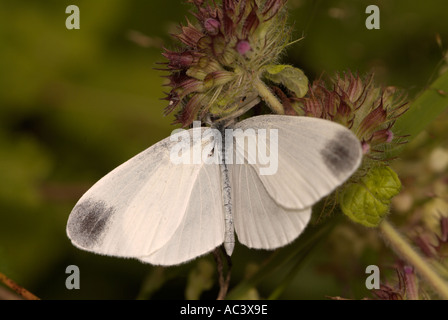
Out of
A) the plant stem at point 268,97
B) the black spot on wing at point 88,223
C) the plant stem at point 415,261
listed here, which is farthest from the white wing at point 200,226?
the plant stem at point 415,261

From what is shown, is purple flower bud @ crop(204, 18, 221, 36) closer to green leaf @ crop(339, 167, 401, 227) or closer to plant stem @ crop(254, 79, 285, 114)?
plant stem @ crop(254, 79, 285, 114)

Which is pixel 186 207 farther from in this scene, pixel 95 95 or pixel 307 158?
pixel 95 95

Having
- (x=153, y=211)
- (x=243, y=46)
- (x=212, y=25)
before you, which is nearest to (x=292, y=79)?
(x=243, y=46)

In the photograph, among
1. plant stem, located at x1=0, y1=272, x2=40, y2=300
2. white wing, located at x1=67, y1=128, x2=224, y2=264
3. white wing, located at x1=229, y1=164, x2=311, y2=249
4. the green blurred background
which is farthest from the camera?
the green blurred background

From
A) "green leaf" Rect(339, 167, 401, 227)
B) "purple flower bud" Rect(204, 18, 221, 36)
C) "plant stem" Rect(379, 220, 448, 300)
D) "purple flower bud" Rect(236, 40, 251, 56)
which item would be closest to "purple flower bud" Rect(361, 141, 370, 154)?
"green leaf" Rect(339, 167, 401, 227)

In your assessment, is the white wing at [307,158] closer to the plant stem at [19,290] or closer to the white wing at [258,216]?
the white wing at [258,216]

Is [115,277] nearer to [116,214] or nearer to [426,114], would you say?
[116,214]

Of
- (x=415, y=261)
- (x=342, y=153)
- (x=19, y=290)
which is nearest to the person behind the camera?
(x=342, y=153)
